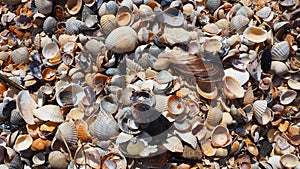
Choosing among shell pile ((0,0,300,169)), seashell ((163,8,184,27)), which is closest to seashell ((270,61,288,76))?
shell pile ((0,0,300,169))

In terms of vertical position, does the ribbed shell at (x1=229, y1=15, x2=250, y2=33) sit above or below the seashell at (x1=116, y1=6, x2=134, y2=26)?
below

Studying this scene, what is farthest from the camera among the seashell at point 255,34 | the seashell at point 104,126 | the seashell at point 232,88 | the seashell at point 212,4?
the seashell at point 212,4

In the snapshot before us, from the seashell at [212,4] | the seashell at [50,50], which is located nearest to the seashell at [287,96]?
the seashell at [212,4]

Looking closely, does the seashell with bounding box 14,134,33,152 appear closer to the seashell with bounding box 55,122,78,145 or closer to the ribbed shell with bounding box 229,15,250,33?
the seashell with bounding box 55,122,78,145

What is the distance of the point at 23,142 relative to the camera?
1.99 metres

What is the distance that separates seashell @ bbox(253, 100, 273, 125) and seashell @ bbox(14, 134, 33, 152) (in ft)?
3.52

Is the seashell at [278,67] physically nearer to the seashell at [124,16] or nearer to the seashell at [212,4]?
the seashell at [212,4]

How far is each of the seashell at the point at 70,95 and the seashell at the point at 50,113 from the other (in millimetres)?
42

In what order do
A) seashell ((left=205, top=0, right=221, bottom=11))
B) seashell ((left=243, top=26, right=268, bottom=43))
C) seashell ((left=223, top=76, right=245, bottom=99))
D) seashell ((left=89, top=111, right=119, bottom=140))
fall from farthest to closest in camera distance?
seashell ((left=205, top=0, right=221, bottom=11)) → seashell ((left=243, top=26, right=268, bottom=43)) → seashell ((left=223, top=76, right=245, bottom=99)) → seashell ((left=89, top=111, right=119, bottom=140))

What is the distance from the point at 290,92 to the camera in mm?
2152

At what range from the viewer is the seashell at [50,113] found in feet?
6.31

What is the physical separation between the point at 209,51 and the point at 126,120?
1.68ft

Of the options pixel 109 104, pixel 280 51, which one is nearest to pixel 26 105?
pixel 109 104

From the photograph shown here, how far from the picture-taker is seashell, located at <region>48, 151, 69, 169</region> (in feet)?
6.28
